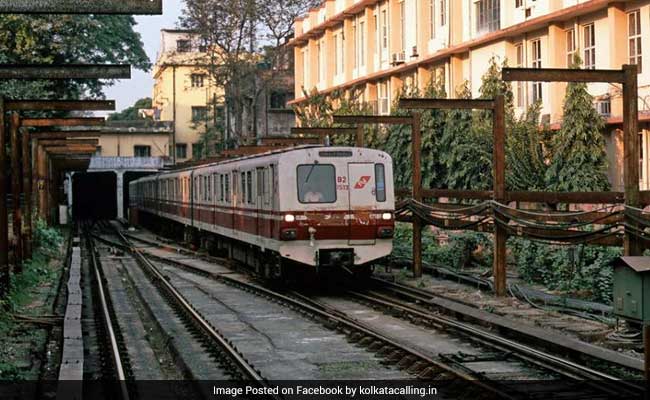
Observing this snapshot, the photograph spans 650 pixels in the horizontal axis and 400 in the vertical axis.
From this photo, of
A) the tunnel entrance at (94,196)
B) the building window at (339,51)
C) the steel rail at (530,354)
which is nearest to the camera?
the steel rail at (530,354)

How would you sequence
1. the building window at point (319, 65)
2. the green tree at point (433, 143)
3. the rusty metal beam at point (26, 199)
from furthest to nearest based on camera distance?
the building window at point (319, 65), the green tree at point (433, 143), the rusty metal beam at point (26, 199)

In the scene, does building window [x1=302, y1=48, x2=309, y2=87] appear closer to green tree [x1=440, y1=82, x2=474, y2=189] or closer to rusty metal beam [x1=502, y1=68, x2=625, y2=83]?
green tree [x1=440, y1=82, x2=474, y2=189]

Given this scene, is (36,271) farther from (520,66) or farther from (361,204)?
(520,66)

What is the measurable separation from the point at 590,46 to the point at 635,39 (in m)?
1.90

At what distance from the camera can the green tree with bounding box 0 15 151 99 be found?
32.9 m

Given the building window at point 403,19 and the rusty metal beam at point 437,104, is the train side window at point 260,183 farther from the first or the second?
the building window at point 403,19

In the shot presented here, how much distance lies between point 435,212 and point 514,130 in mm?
5219

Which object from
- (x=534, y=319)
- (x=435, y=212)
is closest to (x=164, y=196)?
(x=435, y=212)

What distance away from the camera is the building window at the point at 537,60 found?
99.7 feet

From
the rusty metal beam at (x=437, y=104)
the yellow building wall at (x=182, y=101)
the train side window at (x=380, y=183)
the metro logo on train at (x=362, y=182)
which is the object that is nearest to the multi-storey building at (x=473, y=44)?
the rusty metal beam at (x=437, y=104)

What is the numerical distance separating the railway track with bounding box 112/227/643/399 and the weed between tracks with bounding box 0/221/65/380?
402 centimetres

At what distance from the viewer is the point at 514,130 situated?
Result: 24.7 meters

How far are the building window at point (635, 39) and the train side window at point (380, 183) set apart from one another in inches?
A: 369

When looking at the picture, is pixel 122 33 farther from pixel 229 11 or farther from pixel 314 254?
pixel 314 254
